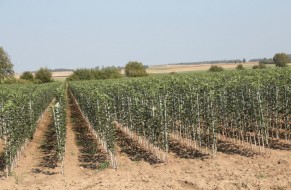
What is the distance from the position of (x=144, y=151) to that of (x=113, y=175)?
4450 mm

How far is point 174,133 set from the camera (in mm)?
22547

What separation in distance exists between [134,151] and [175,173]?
498 centimetres

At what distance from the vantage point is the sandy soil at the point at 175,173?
13438 millimetres

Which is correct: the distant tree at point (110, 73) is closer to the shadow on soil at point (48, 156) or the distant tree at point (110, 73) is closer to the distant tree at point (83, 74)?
the distant tree at point (83, 74)

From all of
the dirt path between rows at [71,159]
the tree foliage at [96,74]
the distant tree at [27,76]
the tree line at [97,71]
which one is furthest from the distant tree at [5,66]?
the dirt path between rows at [71,159]

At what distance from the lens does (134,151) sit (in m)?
20.0

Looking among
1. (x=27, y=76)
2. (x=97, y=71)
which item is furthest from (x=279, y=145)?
(x=27, y=76)

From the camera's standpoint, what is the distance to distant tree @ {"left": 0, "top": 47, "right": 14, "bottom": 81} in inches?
4350

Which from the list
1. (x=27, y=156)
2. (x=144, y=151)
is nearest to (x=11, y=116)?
(x=27, y=156)

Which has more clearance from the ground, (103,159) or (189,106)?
(189,106)

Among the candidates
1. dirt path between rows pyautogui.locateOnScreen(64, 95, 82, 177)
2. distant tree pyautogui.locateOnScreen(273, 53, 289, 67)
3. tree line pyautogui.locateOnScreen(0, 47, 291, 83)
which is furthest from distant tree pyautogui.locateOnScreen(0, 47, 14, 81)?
dirt path between rows pyautogui.locateOnScreen(64, 95, 82, 177)

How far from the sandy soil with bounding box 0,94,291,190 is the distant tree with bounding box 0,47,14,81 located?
99.2 metres

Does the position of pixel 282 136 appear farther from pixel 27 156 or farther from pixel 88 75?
pixel 88 75

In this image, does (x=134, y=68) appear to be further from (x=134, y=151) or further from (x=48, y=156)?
(x=134, y=151)
